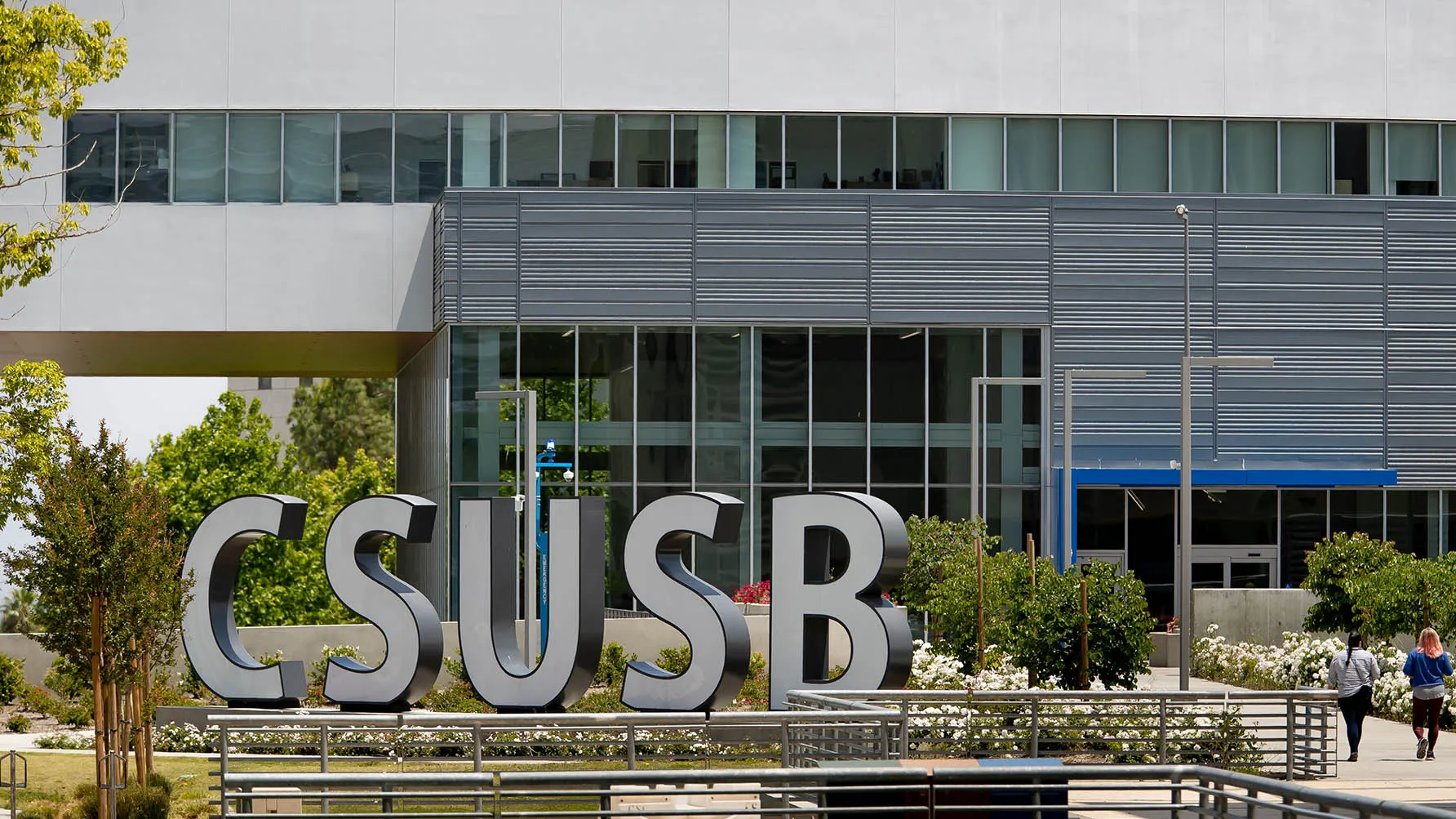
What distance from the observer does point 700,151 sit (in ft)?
139

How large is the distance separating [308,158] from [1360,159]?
26.1m

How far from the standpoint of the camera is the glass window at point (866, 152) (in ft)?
140

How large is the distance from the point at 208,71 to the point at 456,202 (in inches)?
295

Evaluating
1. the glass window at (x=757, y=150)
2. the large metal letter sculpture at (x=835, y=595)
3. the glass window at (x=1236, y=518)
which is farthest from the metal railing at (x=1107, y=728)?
the glass window at (x=757, y=150)

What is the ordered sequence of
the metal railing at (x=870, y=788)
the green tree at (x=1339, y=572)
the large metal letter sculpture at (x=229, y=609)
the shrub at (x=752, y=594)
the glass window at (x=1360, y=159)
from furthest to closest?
the glass window at (x=1360, y=159) < the shrub at (x=752, y=594) < the green tree at (x=1339, y=572) < the large metal letter sculpture at (x=229, y=609) < the metal railing at (x=870, y=788)

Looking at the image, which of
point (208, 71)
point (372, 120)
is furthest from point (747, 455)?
point (208, 71)

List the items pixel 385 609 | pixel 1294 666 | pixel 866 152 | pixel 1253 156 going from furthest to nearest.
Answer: pixel 1253 156, pixel 866 152, pixel 1294 666, pixel 385 609

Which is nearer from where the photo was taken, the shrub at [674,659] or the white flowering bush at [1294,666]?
the white flowering bush at [1294,666]

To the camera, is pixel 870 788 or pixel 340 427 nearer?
pixel 870 788

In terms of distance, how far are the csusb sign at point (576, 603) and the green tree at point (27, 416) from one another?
8.46ft

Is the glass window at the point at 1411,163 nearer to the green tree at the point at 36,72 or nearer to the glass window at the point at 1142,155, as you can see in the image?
the glass window at the point at 1142,155

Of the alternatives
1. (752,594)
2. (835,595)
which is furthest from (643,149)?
(835,595)

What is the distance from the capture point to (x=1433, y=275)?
4403 centimetres

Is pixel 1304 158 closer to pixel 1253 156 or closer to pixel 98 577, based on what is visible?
pixel 1253 156
